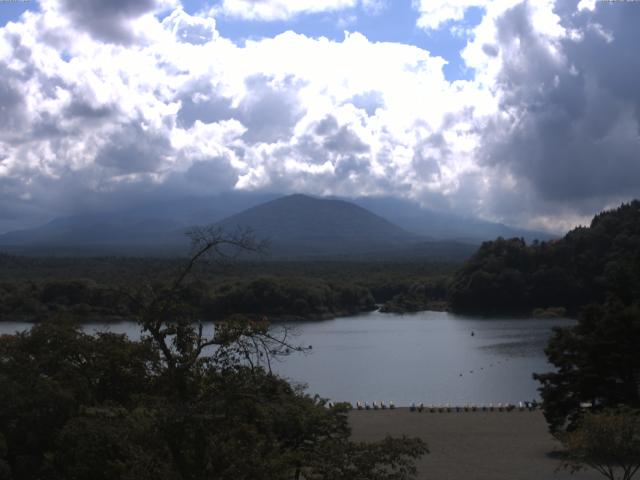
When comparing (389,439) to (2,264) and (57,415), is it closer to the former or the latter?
(57,415)

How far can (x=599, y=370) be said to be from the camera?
1678cm

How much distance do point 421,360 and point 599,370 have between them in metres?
21.2

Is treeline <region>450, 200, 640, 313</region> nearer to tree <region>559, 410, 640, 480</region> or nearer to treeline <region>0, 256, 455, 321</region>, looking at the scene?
treeline <region>0, 256, 455, 321</region>

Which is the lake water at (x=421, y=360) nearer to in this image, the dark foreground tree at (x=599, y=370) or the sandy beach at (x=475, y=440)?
the sandy beach at (x=475, y=440)

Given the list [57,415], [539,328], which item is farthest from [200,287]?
[539,328]

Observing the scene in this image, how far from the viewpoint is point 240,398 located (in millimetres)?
6184

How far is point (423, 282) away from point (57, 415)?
66.5 meters

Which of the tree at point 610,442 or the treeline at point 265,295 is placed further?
the treeline at point 265,295

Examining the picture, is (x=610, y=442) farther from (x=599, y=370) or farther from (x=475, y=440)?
(x=475, y=440)

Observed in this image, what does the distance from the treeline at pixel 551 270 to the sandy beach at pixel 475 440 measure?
127 ft

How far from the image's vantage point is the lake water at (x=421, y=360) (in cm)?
2922

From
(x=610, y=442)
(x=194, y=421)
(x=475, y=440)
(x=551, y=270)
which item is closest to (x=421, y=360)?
(x=475, y=440)

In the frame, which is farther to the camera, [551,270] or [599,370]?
[551,270]

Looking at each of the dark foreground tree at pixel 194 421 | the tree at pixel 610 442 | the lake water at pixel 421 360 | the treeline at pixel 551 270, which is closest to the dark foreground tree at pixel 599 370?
the tree at pixel 610 442
